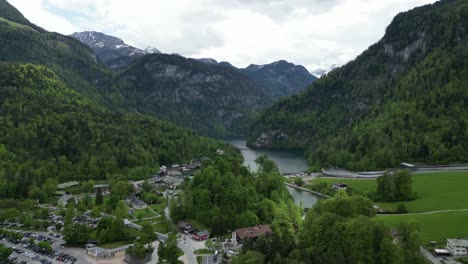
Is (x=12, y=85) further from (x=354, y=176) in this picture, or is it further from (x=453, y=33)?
(x=453, y=33)

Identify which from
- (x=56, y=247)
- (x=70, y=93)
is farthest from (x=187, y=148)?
(x=56, y=247)

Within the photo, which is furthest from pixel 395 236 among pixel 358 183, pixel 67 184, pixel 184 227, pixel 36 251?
pixel 67 184

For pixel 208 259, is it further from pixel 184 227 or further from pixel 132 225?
pixel 132 225

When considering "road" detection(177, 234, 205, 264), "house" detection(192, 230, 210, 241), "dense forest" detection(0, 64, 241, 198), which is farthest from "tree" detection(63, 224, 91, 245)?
"dense forest" detection(0, 64, 241, 198)

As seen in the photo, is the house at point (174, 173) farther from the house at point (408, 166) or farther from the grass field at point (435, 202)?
the house at point (408, 166)

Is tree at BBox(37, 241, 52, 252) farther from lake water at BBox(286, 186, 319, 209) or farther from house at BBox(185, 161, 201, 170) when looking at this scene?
house at BBox(185, 161, 201, 170)

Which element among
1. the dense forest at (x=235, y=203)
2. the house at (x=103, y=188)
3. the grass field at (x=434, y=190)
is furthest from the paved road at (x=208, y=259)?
the house at (x=103, y=188)
